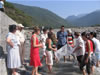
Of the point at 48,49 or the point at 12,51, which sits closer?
the point at 12,51

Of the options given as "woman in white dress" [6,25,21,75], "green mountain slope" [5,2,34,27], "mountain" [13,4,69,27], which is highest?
"mountain" [13,4,69,27]

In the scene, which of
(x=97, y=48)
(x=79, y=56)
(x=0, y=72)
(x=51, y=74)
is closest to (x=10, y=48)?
(x=0, y=72)

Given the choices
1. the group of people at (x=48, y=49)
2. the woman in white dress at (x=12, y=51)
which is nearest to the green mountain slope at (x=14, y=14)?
the group of people at (x=48, y=49)

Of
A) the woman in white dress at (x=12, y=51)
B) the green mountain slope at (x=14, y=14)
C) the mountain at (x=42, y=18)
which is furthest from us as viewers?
the mountain at (x=42, y=18)

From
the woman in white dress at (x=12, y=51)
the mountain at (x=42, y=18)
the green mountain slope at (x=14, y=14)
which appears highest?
the mountain at (x=42, y=18)

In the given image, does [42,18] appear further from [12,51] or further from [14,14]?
[12,51]

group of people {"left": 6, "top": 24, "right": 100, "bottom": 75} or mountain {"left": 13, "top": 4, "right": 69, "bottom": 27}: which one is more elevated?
mountain {"left": 13, "top": 4, "right": 69, "bottom": 27}

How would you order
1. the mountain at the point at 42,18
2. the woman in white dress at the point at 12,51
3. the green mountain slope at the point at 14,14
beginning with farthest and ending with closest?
the mountain at the point at 42,18 → the green mountain slope at the point at 14,14 → the woman in white dress at the point at 12,51

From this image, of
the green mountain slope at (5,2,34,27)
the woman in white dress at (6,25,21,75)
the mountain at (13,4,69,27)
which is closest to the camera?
the woman in white dress at (6,25,21,75)

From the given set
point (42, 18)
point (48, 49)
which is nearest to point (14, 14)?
point (48, 49)

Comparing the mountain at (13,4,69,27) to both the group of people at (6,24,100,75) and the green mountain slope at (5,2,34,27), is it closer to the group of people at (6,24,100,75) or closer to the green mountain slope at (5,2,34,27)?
the green mountain slope at (5,2,34,27)

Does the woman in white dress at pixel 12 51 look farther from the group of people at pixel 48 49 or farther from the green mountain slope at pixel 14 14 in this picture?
the green mountain slope at pixel 14 14

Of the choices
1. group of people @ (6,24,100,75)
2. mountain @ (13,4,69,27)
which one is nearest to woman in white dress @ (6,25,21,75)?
group of people @ (6,24,100,75)

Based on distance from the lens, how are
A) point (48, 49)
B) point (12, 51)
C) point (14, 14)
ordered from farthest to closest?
point (14, 14) < point (48, 49) < point (12, 51)
